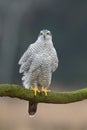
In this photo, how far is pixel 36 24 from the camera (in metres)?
14.5

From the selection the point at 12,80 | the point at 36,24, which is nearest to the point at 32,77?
the point at 12,80

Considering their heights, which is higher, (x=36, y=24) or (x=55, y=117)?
(x=36, y=24)

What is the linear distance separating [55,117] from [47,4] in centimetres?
440

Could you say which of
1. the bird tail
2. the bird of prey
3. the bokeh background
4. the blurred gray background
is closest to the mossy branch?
the bird tail

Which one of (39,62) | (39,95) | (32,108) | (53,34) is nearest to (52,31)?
(53,34)

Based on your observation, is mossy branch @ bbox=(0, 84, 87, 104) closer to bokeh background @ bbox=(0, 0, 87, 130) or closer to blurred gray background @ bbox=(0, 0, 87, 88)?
bokeh background @ bbox=(0, 0, 87, 130)

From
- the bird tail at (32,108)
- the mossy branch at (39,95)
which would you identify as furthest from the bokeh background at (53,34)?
the mossy branch at (39,95)

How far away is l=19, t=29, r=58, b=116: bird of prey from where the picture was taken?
5.04 meters

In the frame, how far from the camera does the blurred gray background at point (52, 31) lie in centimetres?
1394

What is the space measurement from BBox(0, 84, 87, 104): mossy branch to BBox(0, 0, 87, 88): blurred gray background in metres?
8.72

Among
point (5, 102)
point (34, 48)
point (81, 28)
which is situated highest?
point (34, 48)

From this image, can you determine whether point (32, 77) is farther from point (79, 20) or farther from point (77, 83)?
point (79, 20)

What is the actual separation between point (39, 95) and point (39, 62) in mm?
537

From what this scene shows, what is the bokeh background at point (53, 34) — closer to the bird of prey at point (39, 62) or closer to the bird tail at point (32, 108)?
the bird of prey at point (39, 62)
